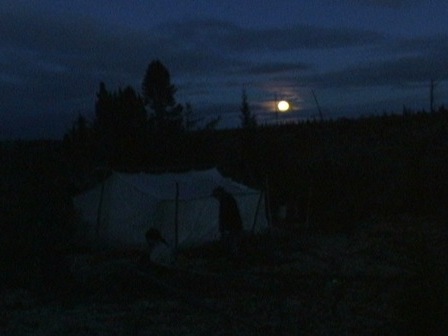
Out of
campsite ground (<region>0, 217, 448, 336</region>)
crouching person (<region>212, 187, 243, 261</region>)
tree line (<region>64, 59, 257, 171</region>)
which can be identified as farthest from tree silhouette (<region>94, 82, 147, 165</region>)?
crouching person (<region>212, 187, 243, 261</region>)

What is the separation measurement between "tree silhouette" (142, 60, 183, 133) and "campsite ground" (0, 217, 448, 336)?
52.9 ft

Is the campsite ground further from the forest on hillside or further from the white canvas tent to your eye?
the white canvas tent

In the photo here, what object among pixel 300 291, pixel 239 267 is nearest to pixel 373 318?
pixel 300 291

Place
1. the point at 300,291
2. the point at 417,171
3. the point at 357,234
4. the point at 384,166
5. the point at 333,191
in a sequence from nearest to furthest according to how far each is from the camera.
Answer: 1. the point at 300,291
2. the point at 357,234
3. the point at 333,191
4. the point at 417,171
5. the point at 384,166

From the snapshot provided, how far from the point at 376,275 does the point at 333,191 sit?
11.3 metres

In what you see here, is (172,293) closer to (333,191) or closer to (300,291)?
(300,291)

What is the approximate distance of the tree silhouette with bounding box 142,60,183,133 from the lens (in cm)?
3419

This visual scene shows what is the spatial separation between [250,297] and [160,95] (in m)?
22.6

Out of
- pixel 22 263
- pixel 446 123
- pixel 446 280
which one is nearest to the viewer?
pixel 446 280

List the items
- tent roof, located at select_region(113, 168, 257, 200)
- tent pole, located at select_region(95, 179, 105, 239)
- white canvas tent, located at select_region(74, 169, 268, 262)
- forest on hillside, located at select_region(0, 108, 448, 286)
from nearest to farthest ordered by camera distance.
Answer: forest on hillside, located at select_region(0, 108, 448, 286), white canvas tent, located at select_region(74, 169, 268, 262), tent roof, located at select_region(113, 168, 257, 200), tent pole, located at select_region(95, 179, 105, 239)

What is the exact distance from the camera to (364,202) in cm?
2803

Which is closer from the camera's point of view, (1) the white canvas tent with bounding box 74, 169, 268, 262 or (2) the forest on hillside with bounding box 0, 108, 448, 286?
(2) the forest on hillside with bounding box 0, 108, 448, 286

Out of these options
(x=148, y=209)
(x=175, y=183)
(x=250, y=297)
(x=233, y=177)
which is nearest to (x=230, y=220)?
(x=148, y=209)

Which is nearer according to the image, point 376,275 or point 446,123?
point 376,275
